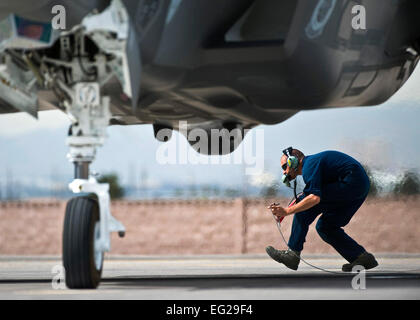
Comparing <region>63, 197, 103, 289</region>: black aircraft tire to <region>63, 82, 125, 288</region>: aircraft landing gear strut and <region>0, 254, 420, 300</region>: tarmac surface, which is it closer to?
<region>63, 82, 125, 288</region>: aircraft landing gear strut

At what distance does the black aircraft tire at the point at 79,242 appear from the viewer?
22.4ft

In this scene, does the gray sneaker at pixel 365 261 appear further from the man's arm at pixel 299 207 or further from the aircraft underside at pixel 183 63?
the aircraft underside at pixel 183 63

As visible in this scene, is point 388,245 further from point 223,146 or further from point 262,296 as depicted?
point 262,296

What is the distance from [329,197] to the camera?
7.88 metres

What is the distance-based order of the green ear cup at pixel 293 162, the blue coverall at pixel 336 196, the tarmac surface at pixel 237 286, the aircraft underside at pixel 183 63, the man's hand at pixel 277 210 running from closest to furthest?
the tarmac surface at pixel 237 286 → the aircraft underside at pixel 183 63 → the man's hand at pixel 277 210 → the green ear cup at pixel 293 162 → the blue coverall at pixel 336 196

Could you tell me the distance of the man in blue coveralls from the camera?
7.59 metres

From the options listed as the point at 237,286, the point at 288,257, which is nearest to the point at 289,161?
the point at 288,257

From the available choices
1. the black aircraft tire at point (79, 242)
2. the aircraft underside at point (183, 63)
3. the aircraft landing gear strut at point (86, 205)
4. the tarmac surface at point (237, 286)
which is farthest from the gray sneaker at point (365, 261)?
the black aircraft tire at point (79, 242)

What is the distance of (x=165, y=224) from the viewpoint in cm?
3123

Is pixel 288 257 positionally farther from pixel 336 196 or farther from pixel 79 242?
pixel 79 242

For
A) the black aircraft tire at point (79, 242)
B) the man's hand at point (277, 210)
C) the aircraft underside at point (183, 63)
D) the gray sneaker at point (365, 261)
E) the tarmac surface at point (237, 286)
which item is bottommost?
the tarmac surface at point (237, 286)

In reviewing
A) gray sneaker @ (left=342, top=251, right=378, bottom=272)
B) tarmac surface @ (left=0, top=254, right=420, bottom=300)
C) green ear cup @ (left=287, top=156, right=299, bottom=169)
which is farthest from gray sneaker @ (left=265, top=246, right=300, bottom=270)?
green ear cup @ (left=287, top=156, right=299, bottom=169)

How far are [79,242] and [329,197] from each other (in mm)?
2503
